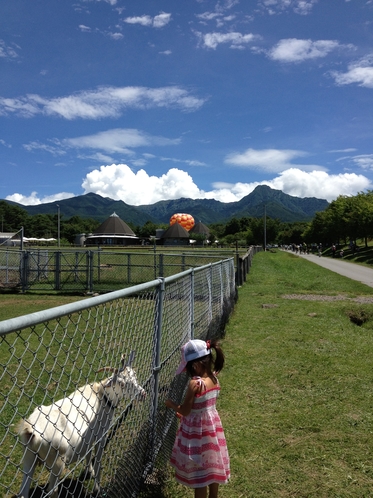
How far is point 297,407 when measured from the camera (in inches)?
207

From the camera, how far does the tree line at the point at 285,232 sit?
45031mm

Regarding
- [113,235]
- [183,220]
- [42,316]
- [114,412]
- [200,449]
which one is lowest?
[200,449]

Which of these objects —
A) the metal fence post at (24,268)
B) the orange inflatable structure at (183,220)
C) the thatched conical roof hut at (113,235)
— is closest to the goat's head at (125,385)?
the metal fence post at (24,268)

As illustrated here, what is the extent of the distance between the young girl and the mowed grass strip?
57cm

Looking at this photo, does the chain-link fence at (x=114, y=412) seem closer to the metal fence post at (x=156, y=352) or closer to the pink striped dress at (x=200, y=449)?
the metal fence post at (x=156, y=352)

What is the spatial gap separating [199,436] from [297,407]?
103 inches

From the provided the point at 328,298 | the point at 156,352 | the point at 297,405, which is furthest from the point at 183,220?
the point at 156,352

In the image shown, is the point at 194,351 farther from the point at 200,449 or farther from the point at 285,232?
the point at 285,232

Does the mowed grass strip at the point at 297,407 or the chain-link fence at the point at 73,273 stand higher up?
the chain-link fence at the point at 73,273

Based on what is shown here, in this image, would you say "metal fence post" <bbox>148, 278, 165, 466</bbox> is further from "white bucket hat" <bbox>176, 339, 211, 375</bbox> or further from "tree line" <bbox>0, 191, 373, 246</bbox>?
"tree line" <bbox>0, 191, 373, 246</bbox>

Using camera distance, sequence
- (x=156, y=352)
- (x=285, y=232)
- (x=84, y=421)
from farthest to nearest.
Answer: (x=285, y=232) < (x=156, y=352) < (x=84, y=421)

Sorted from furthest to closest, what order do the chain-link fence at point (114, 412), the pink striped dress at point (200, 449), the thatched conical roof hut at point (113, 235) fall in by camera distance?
the thatched conical roof hut at point (113, 235), the pink striped dress at point (200, 449), the chain-link fence at point (114, 412)

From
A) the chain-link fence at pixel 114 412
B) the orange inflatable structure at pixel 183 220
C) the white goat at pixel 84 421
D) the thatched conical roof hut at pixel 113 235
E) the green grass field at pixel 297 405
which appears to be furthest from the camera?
the orange inflatable structure at pixel 183 220

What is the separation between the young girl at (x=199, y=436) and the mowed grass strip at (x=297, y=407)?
22.5 inches
